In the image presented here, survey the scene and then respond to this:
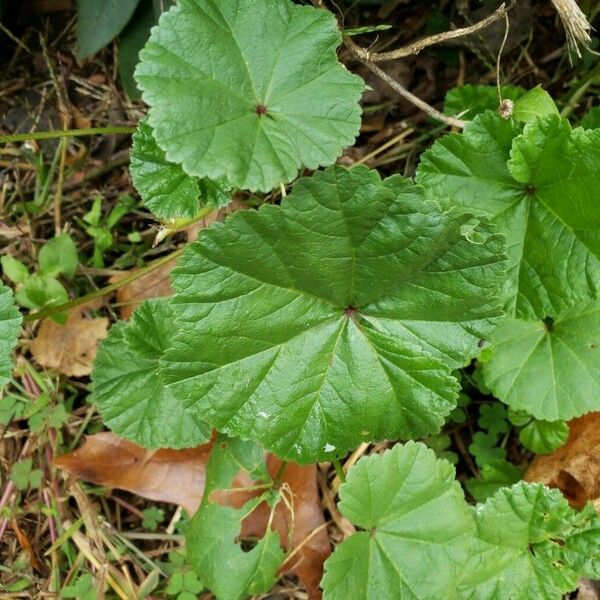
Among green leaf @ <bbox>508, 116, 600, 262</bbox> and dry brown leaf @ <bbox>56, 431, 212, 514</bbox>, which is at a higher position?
green leaf @ <bbox>508, 116, 600, 262</bbox>

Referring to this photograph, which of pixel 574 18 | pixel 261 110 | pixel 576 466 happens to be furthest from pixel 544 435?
pixel 261 110

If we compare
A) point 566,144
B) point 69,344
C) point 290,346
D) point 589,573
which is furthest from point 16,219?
point 589,573

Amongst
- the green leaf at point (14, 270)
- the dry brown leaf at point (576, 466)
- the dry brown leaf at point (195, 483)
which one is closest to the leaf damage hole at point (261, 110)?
the dry brown leaf at point (195, 483)

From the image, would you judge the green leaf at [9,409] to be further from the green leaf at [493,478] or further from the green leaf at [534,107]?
the green leaf at [534,107]

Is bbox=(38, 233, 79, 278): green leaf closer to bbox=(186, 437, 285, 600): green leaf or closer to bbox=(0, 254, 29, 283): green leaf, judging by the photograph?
bbox=(0, 254, 29, 283): green leaf

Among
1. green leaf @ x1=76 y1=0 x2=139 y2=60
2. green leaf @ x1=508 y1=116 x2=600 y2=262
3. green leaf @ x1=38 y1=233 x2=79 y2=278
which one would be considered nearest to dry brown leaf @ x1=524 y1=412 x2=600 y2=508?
green leaf @ x1=508 y1=116 x2=600 y2=262
